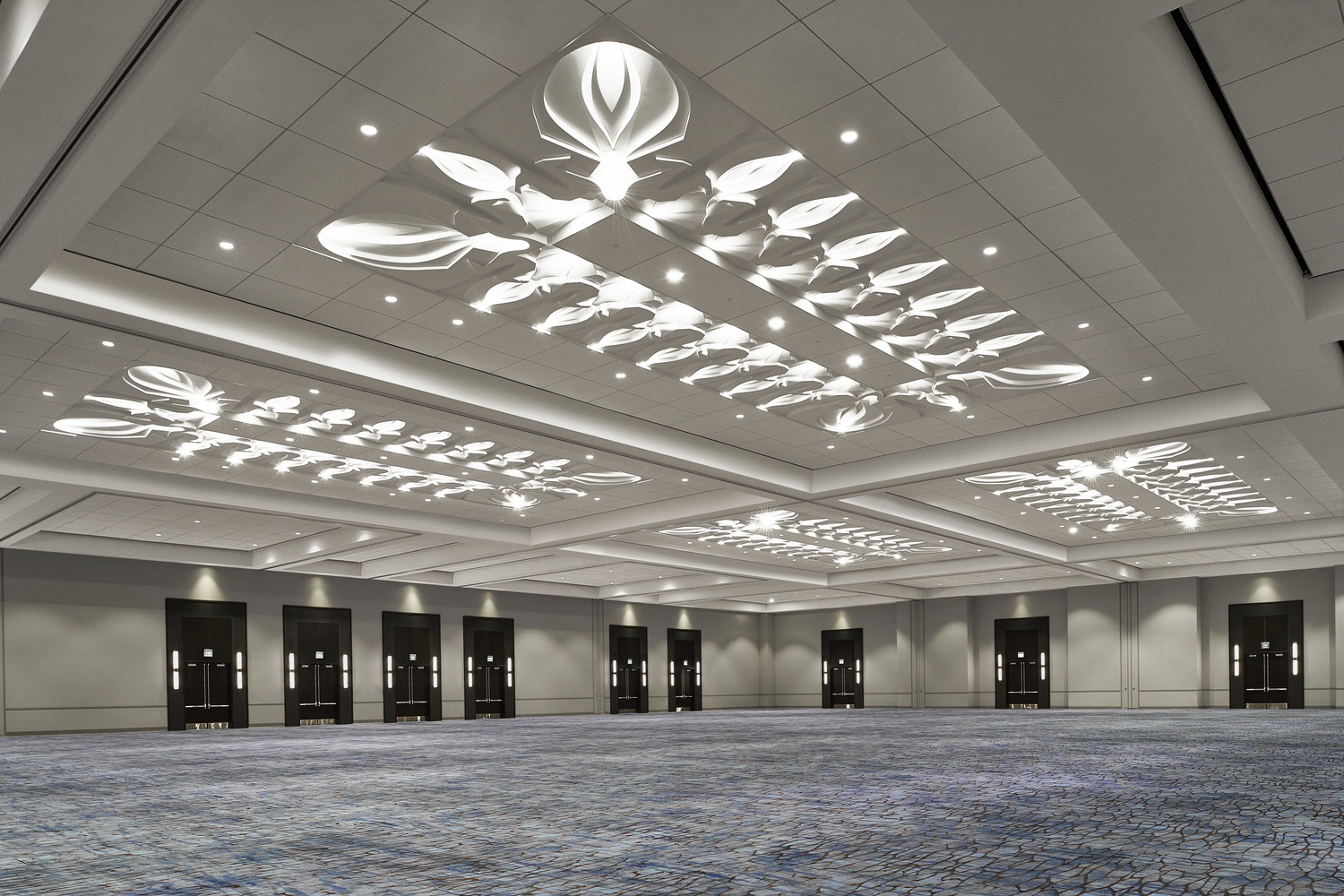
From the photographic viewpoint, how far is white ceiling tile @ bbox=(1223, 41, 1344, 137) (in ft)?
28.1

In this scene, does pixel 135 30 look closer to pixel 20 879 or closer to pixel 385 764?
pixel 20 879

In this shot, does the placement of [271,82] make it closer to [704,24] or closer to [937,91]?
[704,24]

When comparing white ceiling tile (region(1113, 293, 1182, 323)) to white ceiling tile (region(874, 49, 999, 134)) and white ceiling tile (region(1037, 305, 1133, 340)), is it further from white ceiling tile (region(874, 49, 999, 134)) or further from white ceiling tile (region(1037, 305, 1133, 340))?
white ceiling tile (region(874, 49, 999, 134))

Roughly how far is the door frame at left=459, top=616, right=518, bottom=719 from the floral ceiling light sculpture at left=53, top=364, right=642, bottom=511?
20.4 metres

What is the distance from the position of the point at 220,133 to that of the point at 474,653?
38.4m

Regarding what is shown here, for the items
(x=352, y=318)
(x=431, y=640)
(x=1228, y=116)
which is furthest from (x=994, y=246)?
(x=431, y=640)

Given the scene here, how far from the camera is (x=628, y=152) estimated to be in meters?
9.98

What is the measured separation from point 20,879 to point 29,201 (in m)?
6.86

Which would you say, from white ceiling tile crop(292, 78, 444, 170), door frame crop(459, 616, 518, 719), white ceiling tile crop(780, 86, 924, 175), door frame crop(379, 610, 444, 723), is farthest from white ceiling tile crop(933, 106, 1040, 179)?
door frame crop(459, 616, 518, 719)

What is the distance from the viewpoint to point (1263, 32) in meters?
8.21

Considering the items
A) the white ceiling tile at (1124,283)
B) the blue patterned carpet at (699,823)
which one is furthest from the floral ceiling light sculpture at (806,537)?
the white ceiling tile at (1124,283)

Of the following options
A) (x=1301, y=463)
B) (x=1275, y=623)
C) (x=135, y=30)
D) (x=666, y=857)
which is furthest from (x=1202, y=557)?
(x=135, y=30)

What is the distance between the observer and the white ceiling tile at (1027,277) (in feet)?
41.8

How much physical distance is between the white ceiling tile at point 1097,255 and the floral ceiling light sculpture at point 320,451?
1237cm
